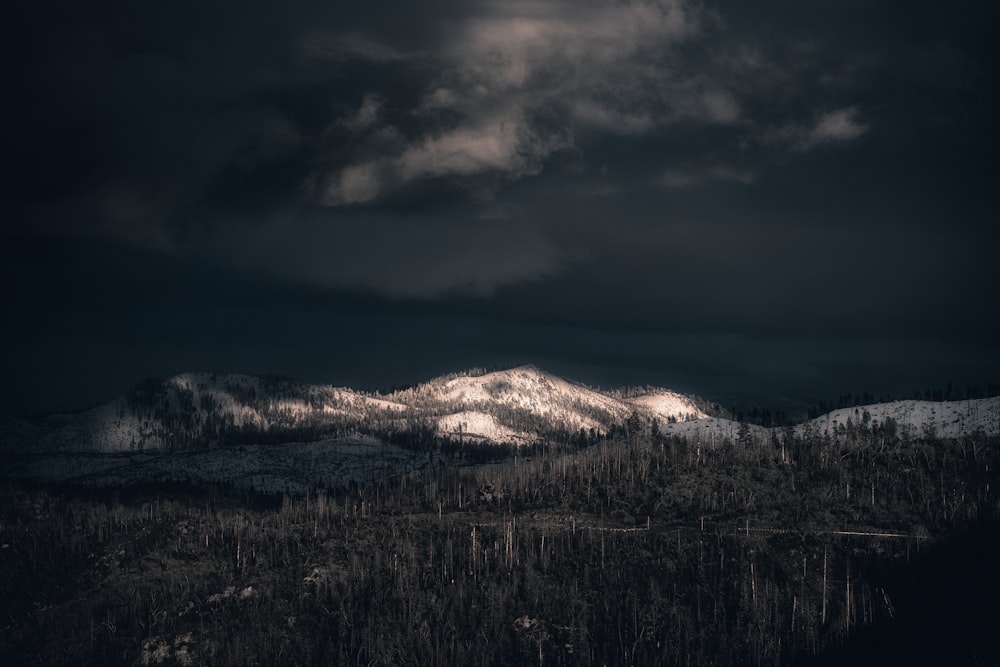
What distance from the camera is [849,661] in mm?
199125

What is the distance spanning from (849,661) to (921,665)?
56.4 feet

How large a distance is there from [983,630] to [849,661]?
28652 mm

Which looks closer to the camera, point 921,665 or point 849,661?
point 921,665

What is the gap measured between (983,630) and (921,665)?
1763 centimetres

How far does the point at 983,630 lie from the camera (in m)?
191

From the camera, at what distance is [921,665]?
18562 cm
